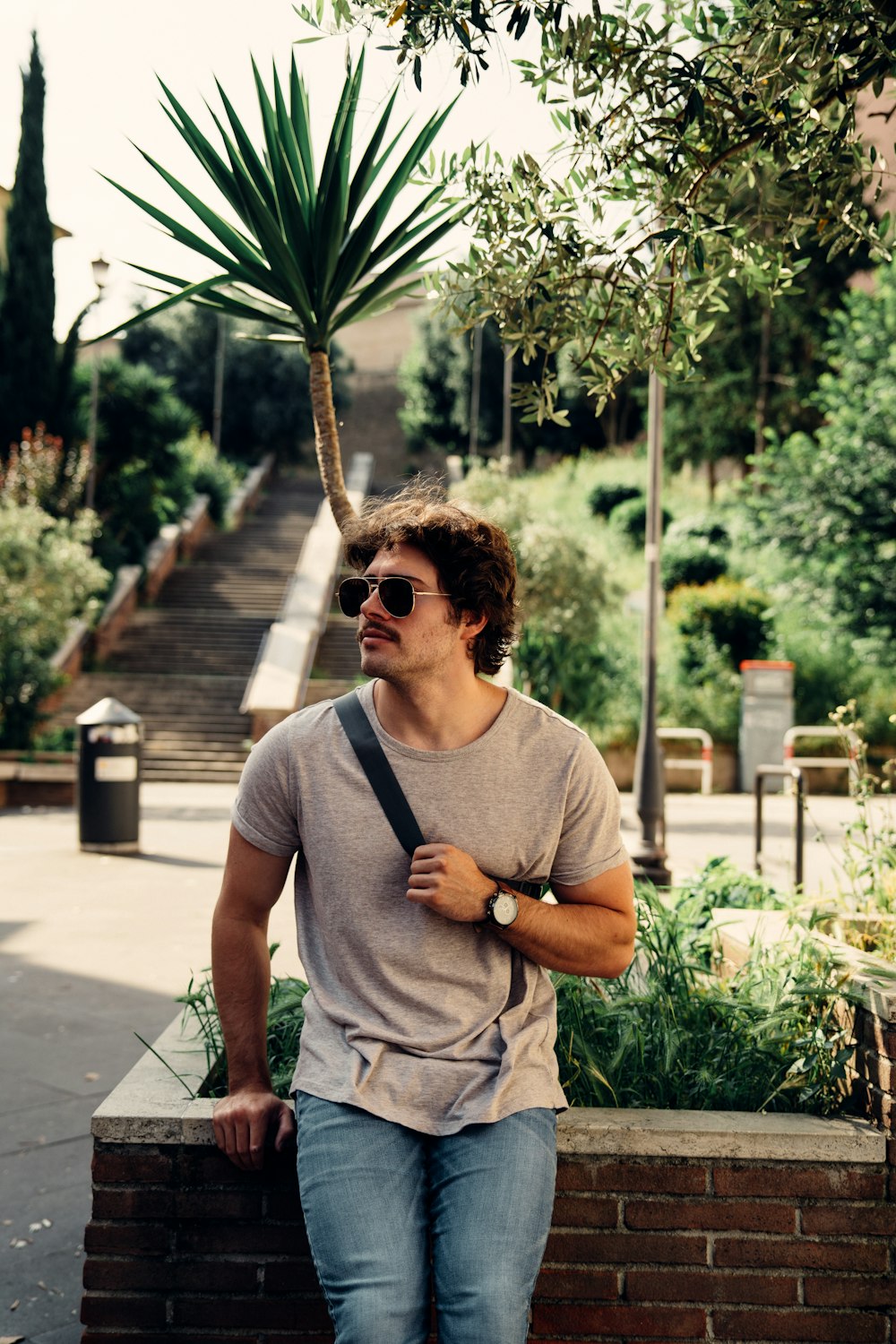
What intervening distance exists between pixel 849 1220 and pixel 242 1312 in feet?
4.22

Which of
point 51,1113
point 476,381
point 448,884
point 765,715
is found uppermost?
point 476,381

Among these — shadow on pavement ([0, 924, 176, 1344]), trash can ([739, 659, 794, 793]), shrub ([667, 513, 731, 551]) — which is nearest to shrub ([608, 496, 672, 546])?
shrub ([667, 513, 731, 551])

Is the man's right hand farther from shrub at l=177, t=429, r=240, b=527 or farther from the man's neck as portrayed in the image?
shrub at l=177, t=429, r=240, b=527

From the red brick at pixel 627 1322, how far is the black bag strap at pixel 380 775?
0.90m

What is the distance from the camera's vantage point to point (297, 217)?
130 inches

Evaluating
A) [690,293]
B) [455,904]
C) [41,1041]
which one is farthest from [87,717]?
[455,904]

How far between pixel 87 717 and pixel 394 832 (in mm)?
8902

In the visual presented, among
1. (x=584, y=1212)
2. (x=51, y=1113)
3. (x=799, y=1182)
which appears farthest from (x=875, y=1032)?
(x=51, y=1113)

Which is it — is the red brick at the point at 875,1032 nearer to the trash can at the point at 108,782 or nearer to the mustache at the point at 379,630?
the mustache at the point at 379,630

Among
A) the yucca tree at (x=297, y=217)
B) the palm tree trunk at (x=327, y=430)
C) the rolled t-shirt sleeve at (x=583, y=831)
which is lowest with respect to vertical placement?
the rolled t-shirt sleeve at (x=583, y=831)

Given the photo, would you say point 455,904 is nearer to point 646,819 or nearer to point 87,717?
point 646,819

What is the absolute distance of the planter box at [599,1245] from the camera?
2.54 metres

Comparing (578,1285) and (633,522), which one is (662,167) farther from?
(633,522)

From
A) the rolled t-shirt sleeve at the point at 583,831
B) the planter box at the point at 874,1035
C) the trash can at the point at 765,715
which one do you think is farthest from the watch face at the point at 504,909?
the trash can at the point at 765,715
